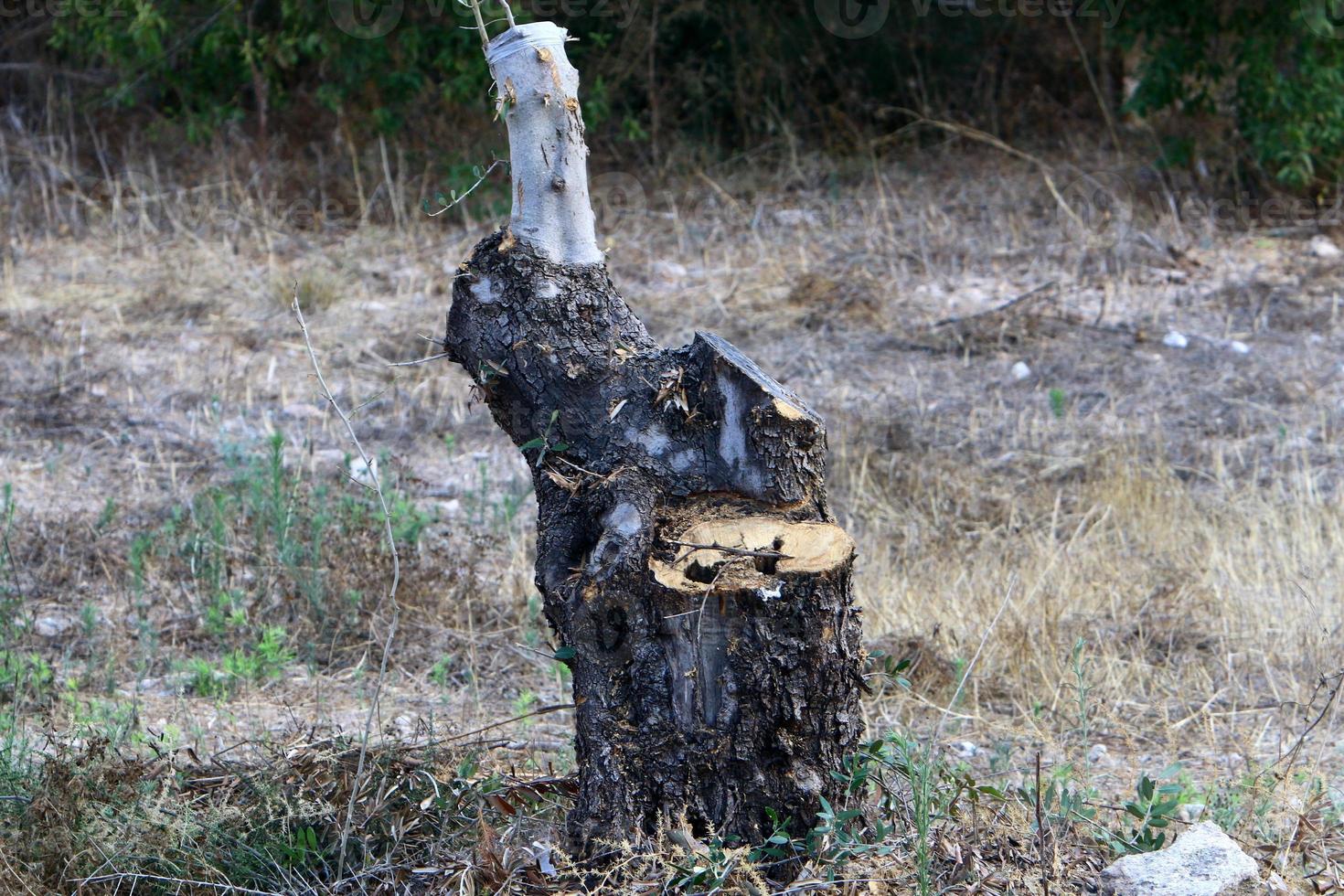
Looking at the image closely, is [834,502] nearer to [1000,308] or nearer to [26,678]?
[1000,308]

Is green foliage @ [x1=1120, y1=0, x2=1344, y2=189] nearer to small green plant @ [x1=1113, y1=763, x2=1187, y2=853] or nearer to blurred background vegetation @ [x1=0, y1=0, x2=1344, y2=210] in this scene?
blurred background vegetation @ [x1=0, y1=0, x2=1344, y2=210]

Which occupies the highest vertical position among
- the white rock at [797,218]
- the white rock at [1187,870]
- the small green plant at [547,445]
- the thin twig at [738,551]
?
the small green plant at [547,445]

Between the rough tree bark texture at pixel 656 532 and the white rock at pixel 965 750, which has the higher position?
the rough tree bark texture at pixel 656 532

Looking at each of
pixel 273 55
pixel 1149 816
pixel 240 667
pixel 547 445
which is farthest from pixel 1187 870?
pixel 273 55

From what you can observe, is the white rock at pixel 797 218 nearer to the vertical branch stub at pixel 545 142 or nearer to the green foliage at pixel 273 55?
the green foliage at pixel 273 55

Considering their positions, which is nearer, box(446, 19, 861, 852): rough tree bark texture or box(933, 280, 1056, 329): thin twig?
box(446, 19, 861, 852): rough tree bark texture

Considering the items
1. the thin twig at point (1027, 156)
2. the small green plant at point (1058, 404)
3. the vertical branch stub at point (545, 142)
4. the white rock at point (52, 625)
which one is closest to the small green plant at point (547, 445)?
the vertical branch stub at point (545, 142)

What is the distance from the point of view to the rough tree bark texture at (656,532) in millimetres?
2156

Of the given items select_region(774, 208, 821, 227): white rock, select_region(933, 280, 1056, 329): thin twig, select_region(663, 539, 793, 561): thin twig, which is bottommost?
select_region(933, 280, 1056, 329): thin twig

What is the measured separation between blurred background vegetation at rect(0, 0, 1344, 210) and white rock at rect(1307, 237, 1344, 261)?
1.08 ft

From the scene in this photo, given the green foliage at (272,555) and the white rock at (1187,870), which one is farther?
the green foliage at (272,555)

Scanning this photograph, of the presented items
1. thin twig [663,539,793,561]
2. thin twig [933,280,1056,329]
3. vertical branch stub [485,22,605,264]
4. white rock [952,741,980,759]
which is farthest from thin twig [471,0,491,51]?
thin twig [933,280,1056,329]

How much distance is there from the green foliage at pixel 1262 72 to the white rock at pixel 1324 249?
34cm

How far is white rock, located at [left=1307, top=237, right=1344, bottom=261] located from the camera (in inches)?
283
